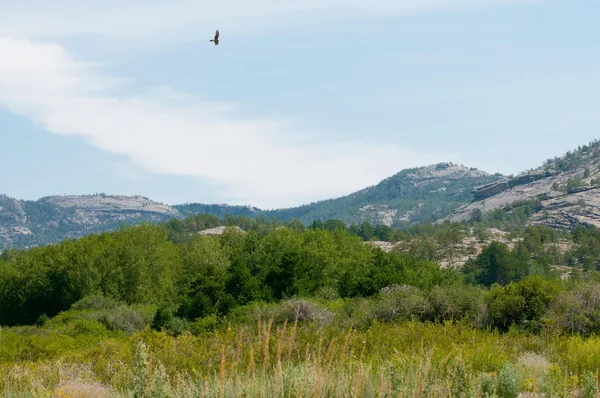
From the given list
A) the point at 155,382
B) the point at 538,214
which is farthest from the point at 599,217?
the point at 155,382

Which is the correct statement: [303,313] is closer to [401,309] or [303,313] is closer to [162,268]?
[401,309]

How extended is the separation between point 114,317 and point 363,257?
27743 mm

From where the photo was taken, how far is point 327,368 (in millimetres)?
5980

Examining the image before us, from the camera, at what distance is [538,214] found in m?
188

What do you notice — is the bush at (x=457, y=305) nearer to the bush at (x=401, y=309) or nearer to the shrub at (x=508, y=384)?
the bush at (x=401, y=309)

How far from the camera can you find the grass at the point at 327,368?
687cm

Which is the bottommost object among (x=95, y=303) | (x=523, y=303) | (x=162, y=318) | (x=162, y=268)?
(x=95, y=303)

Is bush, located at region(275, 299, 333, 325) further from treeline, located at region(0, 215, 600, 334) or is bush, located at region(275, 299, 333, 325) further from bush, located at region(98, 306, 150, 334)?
bush, located at region(98, 306, 150, 334)

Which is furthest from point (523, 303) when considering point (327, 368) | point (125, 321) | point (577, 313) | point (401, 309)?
point (125, 321)

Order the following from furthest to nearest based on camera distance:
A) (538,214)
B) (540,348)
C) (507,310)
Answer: (538,214) < (507,310) < (540,348)

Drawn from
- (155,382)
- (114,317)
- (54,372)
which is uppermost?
(155,382)

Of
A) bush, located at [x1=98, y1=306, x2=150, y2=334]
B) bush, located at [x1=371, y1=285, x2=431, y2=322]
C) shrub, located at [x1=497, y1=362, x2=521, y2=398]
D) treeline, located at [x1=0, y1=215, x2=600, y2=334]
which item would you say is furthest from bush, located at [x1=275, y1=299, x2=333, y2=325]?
bush, located at [x1=98, y1=306, x2=150, y2=334]

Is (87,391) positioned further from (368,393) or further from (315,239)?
(315,239)

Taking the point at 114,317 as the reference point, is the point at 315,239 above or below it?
above
